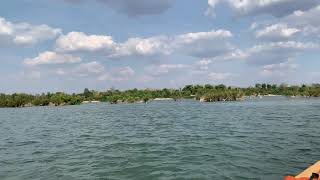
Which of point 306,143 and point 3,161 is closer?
point 3,161

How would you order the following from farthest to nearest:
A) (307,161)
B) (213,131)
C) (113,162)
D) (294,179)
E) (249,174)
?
(213,131) < (113,162) < (307,161) < (249,174) < (294,179)

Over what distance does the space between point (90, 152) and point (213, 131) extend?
18.5 m

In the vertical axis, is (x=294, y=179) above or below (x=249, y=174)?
above

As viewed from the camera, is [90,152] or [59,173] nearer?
[59,173]

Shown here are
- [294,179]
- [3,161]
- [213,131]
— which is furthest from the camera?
[213,131]

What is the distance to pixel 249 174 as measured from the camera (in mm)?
23922

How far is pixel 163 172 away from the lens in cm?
2508

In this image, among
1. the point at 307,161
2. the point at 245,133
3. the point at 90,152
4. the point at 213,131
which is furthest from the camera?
the point at 213,131

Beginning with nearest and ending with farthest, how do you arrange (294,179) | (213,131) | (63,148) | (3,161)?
(294,179) → (3,161) → (63,148) → (213,131)

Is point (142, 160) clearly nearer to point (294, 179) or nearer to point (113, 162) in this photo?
point (113, 162)

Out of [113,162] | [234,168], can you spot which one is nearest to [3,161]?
[113,162]

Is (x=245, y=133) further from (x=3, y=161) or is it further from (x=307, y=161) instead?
(x=3, y=161)

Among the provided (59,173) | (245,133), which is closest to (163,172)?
(59,173)

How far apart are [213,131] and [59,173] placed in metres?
26.3
